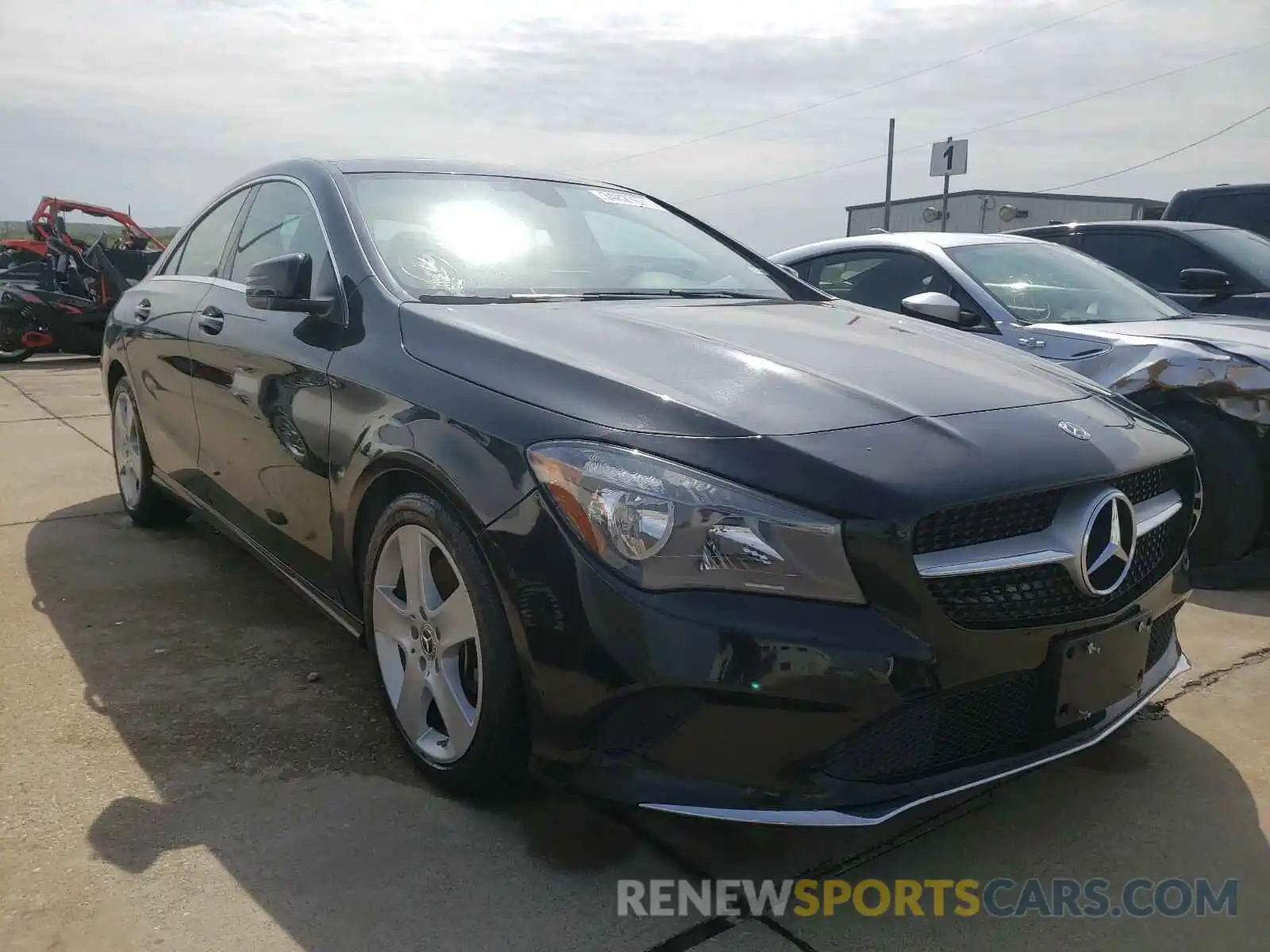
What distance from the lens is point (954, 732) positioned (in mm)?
2025

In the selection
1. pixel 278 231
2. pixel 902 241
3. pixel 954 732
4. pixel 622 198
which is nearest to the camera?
pixel 954 732

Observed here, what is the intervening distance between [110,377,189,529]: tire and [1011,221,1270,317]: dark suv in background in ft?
16.6

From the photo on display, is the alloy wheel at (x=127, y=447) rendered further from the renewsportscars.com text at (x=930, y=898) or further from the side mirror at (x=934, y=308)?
the renewsportscars.com text at (x=930, y=898)

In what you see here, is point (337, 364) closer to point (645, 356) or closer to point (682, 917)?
point (645, 356)

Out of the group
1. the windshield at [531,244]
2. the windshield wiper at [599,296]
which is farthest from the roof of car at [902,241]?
the windshield wiper at [599,296]

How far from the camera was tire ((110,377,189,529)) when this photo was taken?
181 inches

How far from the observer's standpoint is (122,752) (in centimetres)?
273

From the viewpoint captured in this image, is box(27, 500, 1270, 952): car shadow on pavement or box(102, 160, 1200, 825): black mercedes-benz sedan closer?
box(102, 160, 1200, 825): black mercedes-benz sedan

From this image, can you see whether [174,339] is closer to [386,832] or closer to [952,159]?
[386,832]

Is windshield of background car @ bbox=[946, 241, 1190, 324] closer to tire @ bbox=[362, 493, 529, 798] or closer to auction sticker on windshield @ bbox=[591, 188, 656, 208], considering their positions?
auction sticker on windshield @ bbox=[591, 188, 656, 208]

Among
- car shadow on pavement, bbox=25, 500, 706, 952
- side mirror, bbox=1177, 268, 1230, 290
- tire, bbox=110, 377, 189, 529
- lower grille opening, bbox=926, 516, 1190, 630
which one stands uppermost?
side mirror, bbox=1177, 268, 1230, 290

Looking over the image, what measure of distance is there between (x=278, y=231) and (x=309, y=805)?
6.29ft

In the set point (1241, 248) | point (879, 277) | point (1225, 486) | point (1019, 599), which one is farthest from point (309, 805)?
point (1241, 248)

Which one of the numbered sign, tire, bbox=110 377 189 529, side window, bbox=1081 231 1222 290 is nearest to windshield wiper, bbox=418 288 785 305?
tire, bbox=110 377 189 529
